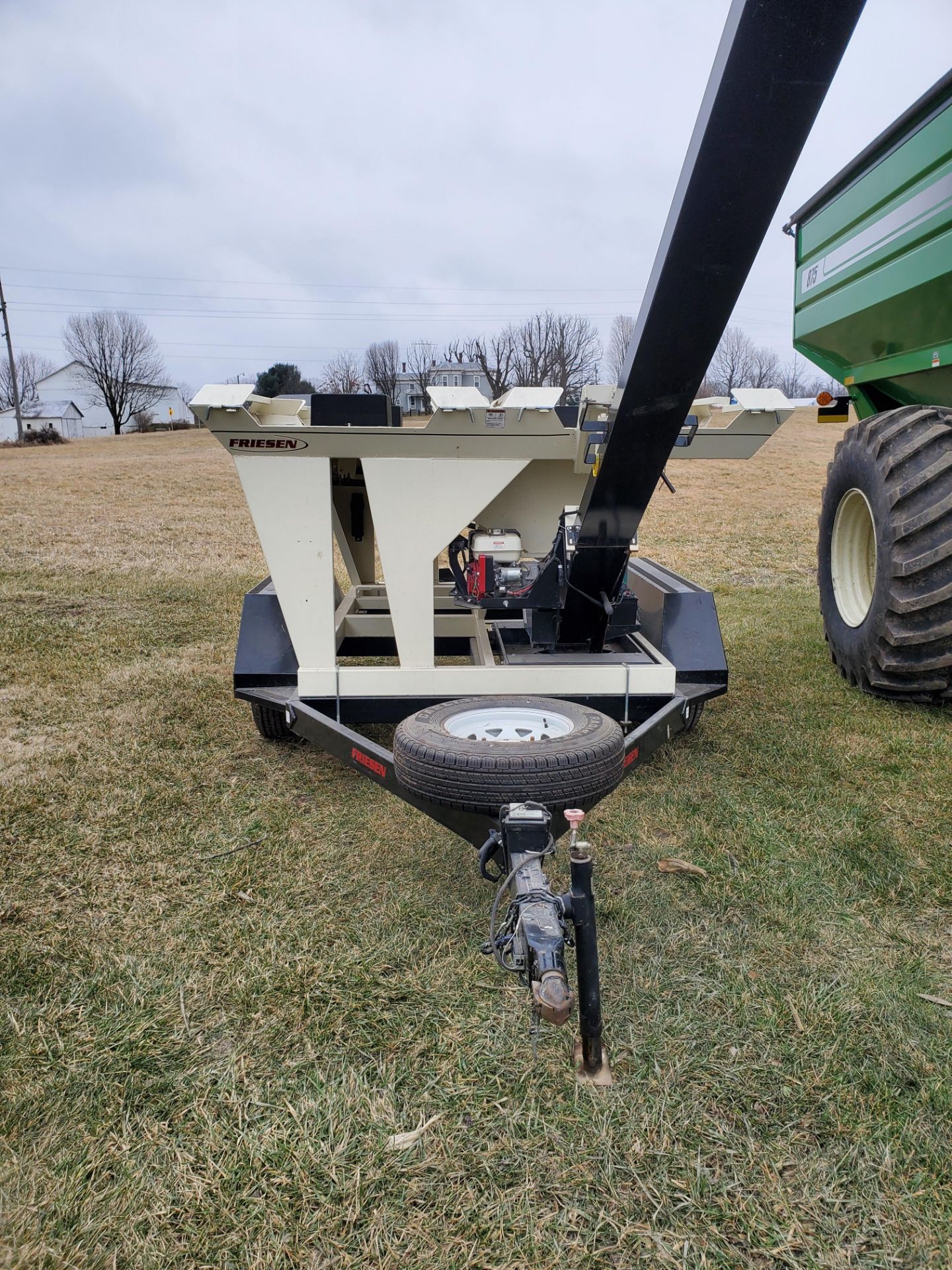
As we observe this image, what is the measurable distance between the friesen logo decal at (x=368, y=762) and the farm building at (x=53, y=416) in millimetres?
64382

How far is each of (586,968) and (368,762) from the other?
1.36 metres

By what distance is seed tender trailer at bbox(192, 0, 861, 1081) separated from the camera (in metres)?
2.21

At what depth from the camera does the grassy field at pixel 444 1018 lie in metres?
1.74

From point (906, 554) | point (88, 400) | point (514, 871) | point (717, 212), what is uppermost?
point (88, 400)

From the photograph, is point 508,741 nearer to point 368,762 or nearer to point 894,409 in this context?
point 368,762

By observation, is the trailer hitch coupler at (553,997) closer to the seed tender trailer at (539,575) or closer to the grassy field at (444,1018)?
the seed tender trailer at (539,575)

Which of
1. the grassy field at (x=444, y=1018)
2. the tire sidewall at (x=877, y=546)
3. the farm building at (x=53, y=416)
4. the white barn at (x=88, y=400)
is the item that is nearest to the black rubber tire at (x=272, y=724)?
the grassy field at (x=444, y=1018)

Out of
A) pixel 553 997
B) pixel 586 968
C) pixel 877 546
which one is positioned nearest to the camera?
pixel 553 997

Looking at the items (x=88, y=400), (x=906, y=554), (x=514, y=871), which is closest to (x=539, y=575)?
(x=906, y=554)

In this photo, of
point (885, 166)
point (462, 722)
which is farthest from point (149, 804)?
point (885, 166)

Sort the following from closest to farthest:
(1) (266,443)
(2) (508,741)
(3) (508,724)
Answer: (2) (508,741), (3) (508,724), (1) (266,443)

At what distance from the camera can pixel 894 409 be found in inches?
190

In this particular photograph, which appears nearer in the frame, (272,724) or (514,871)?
(514,871)

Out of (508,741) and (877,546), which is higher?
(877,546)
